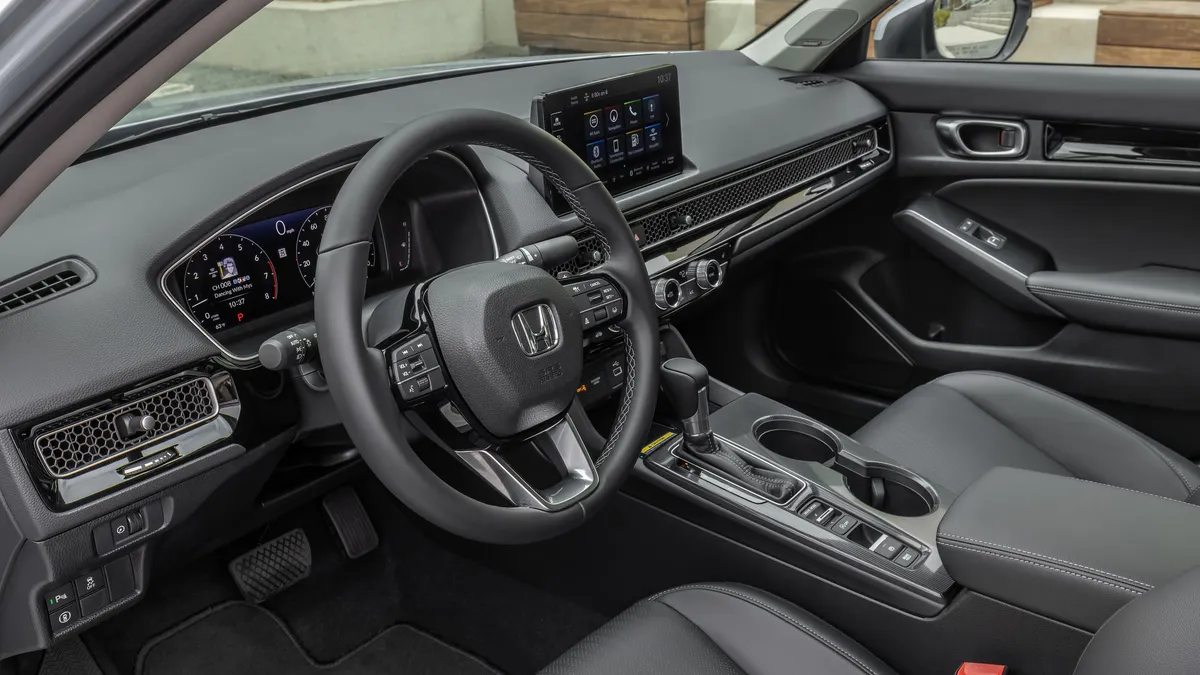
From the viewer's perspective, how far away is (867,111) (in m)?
2.37

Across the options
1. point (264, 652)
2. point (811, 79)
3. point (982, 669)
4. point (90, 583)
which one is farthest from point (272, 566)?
point (811, 79)

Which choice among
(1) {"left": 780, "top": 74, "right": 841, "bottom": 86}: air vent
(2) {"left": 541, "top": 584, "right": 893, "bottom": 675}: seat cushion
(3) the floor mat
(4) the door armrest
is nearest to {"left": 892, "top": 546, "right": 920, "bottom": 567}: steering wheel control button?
(2) {"left": 541, "top": 584, "right": 893, "bottom": 675}: seat cushion

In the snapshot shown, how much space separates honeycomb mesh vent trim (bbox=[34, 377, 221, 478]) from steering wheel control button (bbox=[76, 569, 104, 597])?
0.56ft

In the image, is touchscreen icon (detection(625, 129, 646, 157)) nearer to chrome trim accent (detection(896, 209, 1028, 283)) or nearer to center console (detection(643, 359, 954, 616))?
center console (detection(643, 359, 954, 616))

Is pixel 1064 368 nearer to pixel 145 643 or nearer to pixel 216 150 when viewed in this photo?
pixel 216 150

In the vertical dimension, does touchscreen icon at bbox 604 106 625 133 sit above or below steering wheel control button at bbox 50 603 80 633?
above

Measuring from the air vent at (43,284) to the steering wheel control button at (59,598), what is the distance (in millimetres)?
341

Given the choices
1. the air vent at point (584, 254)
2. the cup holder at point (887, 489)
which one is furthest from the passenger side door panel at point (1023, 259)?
the air vent at point (584, 254)

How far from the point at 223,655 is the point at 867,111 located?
1.72 metres

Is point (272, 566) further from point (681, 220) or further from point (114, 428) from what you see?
point (681, 220)

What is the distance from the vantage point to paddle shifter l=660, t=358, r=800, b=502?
1.62 meters

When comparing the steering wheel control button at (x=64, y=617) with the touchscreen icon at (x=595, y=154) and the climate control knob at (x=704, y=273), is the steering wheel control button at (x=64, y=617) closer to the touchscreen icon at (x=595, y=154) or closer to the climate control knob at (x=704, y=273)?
the touchscreen icon at (x=595, y=154)

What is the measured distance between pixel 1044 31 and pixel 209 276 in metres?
1.84

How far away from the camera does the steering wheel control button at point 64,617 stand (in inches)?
50.0
